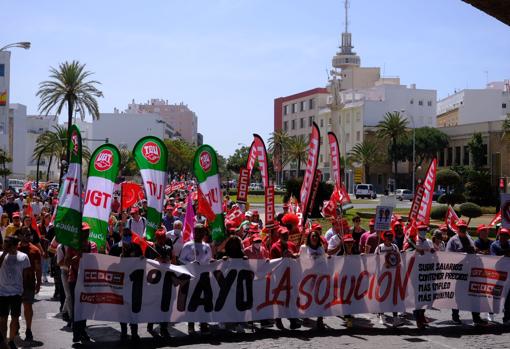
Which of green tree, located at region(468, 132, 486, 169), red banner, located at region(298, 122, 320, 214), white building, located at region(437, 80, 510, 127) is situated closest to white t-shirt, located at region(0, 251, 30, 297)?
red banner, located at region(298, 122, 320, 214)

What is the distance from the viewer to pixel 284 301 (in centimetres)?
1177

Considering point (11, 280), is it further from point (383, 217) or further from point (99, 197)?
point (383, 217)

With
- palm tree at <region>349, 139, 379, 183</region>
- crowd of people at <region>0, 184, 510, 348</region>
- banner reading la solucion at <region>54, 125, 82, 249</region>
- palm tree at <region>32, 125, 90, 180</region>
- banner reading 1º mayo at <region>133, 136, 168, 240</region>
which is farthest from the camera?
palm tree at <region>349, 139, 379, 183</region>

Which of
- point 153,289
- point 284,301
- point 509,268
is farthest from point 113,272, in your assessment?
point 509,268

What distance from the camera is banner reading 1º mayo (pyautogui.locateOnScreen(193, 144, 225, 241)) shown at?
12930mm

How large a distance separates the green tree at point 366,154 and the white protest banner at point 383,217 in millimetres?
81674

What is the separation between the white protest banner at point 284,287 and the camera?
35.6 ft

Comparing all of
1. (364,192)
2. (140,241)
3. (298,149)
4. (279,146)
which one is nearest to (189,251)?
(140,241)

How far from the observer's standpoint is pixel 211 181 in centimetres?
1299

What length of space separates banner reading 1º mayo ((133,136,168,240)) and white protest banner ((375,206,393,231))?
140 inches

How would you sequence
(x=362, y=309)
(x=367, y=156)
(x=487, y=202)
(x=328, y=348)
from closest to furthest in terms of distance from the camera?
(x=328, y=348) → (x=362, y=309) → (x=487, y=202) → (x=367, y=156)

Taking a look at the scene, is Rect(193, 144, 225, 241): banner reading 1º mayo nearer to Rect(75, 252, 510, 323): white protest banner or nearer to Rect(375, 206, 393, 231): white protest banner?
Rect(75, 252, 510, 323): white protest banner

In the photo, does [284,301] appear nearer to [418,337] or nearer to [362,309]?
[362,309]

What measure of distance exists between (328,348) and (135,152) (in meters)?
4.37
